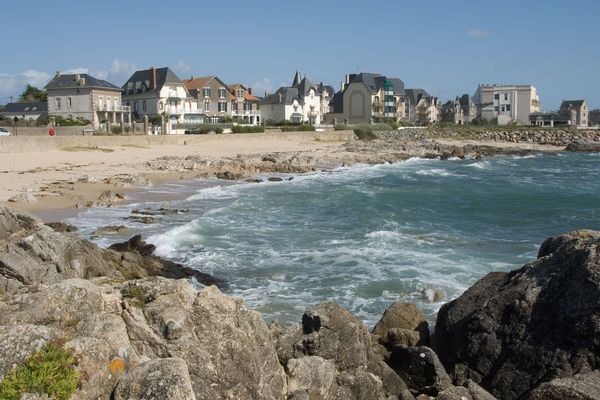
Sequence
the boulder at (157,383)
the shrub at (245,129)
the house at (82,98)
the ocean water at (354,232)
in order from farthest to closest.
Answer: the house at (82,98), the shrub at (245,129), the ocean water at (354,232), the boulder at (157,383)

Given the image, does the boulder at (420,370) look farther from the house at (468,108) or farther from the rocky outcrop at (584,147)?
the house at (468,108)

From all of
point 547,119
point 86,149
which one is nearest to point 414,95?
point 547,119

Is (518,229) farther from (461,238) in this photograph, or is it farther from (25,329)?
(25,329)

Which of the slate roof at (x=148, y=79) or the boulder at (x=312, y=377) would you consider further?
the slate roof at (x=148, y=79)

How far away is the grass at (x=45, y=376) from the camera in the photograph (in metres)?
4.56

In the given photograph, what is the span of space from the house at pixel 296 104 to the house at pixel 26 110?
116ft

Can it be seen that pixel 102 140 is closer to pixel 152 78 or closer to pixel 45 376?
pixel 152 78

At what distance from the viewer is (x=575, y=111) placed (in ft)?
409

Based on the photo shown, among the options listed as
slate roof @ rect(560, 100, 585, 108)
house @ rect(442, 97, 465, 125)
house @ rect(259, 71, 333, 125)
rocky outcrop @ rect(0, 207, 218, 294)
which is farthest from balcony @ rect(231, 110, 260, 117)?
rocky outcrop @ rect(0, 207, 218, 294)

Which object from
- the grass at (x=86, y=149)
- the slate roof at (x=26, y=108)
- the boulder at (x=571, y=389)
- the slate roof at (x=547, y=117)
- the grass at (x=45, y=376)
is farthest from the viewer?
the slate roof at (x=547, y=117)

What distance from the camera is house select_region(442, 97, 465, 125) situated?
122 metres

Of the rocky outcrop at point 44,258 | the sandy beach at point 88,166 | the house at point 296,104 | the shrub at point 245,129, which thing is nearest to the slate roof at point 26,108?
the shrub at point 245,129

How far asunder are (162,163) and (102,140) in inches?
334

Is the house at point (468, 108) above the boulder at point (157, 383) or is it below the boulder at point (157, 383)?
above
